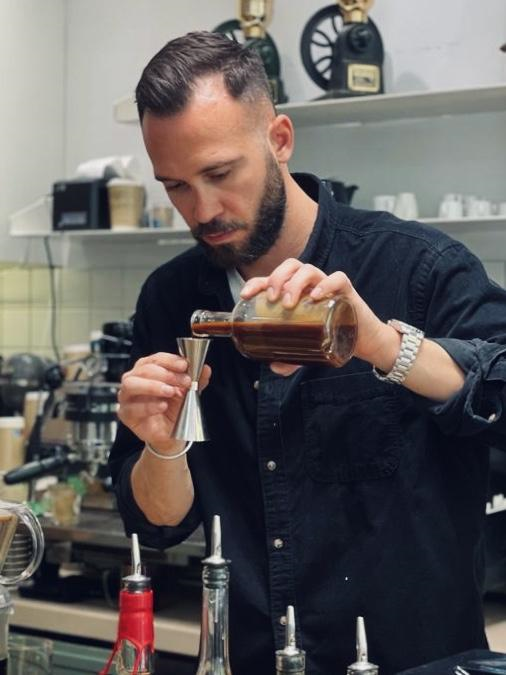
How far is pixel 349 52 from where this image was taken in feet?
9.59

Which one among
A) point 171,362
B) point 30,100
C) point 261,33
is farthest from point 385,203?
point 171,362

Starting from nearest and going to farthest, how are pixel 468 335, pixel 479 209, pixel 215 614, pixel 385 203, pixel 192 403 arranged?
pixel 215 614 < pixel 192 403 < pixel 468 335 < pixel 479 209 < pixel 385 203

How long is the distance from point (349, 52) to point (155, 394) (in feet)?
6.30

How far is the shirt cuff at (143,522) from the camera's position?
1506 millimetres

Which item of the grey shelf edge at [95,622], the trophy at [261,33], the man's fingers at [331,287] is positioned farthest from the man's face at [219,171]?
the trophy at [261,33]

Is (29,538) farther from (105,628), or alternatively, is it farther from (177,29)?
(177,29)

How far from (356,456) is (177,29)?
7.70ft

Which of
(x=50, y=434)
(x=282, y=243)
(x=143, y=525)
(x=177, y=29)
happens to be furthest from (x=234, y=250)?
(x=177, y=29)

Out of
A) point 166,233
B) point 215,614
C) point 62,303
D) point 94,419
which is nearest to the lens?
point 215,614

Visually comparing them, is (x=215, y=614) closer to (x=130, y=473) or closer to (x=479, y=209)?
(x=130, y=473)

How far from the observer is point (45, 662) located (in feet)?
4.58

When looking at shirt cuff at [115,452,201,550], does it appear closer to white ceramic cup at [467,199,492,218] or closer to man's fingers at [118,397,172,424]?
man's fingers at [118,397,172,424]

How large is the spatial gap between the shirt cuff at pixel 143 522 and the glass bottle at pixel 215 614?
421 millimetres

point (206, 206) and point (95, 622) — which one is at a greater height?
point (206, 206)
